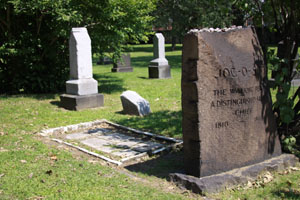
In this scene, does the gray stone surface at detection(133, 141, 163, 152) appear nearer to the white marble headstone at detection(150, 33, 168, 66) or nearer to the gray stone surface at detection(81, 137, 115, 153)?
the gray stone surface at detection(81, 137, 115, 153)

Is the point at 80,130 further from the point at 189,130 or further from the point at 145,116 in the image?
the point at 189,130

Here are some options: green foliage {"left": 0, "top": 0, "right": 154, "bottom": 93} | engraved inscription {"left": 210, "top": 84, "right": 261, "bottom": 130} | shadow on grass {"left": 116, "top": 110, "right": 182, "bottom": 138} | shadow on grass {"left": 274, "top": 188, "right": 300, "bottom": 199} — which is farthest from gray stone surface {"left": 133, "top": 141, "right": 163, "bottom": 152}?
green foliage {"left": 0, "top": 0, "right": 154, "bottom": 93}

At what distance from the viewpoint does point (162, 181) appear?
4.79 meters

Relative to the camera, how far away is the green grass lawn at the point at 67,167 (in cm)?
436

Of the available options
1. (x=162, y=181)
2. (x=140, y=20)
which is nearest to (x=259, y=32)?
(x=162, y=181)

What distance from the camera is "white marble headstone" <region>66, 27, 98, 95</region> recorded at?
9.66 metres

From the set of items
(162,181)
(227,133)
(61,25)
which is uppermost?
(61,25)

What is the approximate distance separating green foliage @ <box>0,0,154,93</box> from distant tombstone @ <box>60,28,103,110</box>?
130 cm

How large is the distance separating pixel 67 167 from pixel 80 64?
4.96 m

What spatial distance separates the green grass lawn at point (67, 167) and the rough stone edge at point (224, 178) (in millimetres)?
121

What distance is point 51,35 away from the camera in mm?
12102

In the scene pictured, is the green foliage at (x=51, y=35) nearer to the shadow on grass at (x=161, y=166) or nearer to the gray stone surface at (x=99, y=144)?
the gray stone surface at (x=99, y=144)

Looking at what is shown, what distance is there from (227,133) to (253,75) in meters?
0.93

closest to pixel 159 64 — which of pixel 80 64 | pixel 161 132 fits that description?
pixel 80 64
